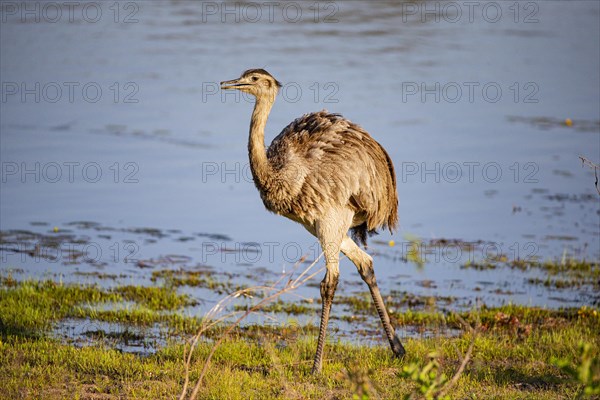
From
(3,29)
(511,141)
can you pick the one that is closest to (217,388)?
(511,141)

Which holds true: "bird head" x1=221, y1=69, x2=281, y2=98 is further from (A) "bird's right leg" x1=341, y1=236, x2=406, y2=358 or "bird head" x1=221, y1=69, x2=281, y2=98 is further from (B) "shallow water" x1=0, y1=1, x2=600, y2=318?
(B) "shallow water" x1=0, y1=1, x2=600, y2=318

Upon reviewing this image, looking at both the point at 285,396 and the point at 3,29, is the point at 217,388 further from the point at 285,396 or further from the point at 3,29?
the point at 3,29

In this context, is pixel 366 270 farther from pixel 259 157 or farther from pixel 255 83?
pixel 255 83

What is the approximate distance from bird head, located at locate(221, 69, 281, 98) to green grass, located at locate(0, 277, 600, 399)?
2.01m

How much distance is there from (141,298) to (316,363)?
2966 mm

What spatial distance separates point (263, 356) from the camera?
823 cm

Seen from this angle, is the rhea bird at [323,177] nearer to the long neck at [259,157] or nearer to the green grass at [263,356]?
the long neck at [259,157]

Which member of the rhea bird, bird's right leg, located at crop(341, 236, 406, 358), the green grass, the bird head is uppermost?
the bird head

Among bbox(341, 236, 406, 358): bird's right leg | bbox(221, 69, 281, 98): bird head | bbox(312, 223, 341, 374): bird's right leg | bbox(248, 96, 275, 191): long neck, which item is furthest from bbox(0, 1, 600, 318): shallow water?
bbox(221, 69, 281, 98): bird head

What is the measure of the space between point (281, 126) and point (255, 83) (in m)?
8.12

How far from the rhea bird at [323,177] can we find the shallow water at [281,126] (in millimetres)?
968

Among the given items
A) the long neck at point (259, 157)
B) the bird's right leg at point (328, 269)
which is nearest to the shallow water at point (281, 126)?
the bird's right leg at point (328, 269)

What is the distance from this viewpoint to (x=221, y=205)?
14023 mm

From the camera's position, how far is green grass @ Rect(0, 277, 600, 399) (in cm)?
712
